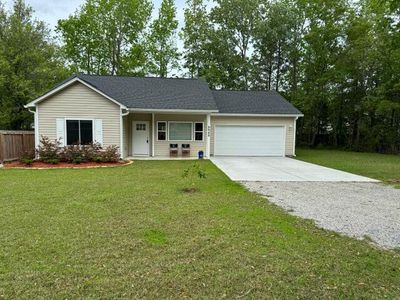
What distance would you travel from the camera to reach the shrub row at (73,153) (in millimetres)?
12328

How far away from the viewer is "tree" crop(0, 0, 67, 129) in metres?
18.3

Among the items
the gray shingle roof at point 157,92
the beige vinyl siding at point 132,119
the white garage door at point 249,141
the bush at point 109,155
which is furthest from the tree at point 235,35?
the bush at point 109,155

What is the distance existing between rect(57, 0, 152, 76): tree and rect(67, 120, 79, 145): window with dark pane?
49.0 ft

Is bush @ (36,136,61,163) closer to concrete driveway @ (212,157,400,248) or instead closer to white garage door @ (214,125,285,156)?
concrete driveway @ (212,157,400,248)

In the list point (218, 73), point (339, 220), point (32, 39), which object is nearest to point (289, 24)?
point (218, 73)

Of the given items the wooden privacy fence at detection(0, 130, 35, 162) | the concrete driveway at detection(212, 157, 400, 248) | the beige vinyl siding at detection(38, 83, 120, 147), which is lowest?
the concrete driveway at detection(212, 157, 400, 248)

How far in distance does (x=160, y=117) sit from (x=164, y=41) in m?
15.9

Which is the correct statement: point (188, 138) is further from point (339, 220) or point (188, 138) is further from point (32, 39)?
point (32, 39)

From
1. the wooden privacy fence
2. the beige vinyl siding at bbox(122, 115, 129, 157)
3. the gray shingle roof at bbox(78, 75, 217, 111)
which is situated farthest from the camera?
the gray shingle roof at bbox(78, 75, 217, 111)

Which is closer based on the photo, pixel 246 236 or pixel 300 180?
pixel 246 236

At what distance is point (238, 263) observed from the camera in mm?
3357

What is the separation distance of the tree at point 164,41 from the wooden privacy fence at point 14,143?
16.1 metres

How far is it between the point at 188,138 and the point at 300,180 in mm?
7774

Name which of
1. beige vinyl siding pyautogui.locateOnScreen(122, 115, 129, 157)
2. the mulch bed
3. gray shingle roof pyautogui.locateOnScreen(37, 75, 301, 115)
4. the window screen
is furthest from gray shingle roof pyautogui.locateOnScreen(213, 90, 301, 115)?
the mulch bed
